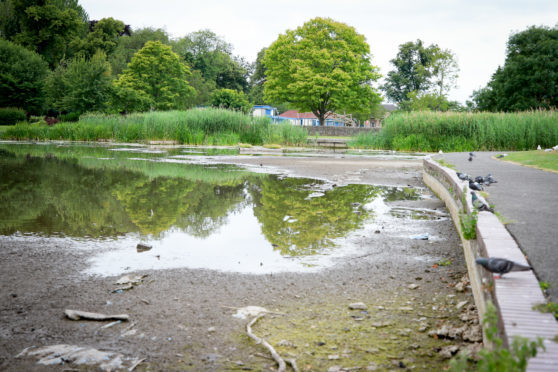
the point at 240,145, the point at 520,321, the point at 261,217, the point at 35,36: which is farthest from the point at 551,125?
the point at 35,36

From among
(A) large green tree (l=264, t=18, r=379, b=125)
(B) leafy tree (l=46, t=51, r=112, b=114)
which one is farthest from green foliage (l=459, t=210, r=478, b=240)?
(A) large green tree (l=264, t=18, r=379, b=125)

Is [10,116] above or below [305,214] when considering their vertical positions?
above

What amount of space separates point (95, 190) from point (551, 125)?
2127 centimetres

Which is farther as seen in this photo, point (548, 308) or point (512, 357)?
point (548, 308)

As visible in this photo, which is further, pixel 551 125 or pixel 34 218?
pixel 551 125

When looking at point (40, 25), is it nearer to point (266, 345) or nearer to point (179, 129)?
point (179, 129)

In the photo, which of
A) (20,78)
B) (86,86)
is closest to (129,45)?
(20,78)

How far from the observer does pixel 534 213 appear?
4.77 m

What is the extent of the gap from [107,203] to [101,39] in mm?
65645

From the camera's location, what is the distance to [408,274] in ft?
14.1

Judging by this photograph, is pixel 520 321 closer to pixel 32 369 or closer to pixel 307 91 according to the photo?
pixel 32 369

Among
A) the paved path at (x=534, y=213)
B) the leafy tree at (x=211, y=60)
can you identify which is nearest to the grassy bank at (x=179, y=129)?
the paved path at (x=534, y=213)

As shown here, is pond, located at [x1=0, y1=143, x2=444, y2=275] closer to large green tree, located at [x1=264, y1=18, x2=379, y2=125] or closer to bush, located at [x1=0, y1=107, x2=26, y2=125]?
bush, located at [x1=0, y1=107, x2=26, y2=125]

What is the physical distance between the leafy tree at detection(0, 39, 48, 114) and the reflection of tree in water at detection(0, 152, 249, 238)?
4061 centimetres
